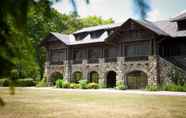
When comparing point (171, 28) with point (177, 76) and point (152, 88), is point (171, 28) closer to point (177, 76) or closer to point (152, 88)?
point (177, 76)

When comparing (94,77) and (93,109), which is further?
(94,77)

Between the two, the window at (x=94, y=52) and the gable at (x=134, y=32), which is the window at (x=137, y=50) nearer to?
the gable at (x=134, y=32)

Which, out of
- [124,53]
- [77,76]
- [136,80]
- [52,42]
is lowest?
[136,80]

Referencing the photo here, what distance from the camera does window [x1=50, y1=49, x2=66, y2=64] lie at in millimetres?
39594

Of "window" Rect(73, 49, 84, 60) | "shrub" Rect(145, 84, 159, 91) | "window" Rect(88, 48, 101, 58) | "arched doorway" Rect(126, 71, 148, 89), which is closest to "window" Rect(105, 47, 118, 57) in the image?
"window" Rect(88, 48, 101, 58)

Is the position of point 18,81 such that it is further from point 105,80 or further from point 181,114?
point 105,80

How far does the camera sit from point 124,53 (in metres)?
32.6

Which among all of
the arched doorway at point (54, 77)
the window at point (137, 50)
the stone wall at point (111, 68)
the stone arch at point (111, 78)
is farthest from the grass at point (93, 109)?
the arched doorway at point (54, 77)

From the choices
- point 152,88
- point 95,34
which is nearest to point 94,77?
point 95,34

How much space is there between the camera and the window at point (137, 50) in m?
31.2

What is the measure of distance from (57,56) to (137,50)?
12781 mm

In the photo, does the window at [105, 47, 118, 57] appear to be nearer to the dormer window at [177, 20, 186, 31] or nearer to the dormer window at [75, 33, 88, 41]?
the dormer window at [75, 33, 88, 41]

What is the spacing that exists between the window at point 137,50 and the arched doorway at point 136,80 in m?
2.41

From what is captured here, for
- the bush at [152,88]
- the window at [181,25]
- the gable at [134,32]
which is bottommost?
the bush at [152,88]
